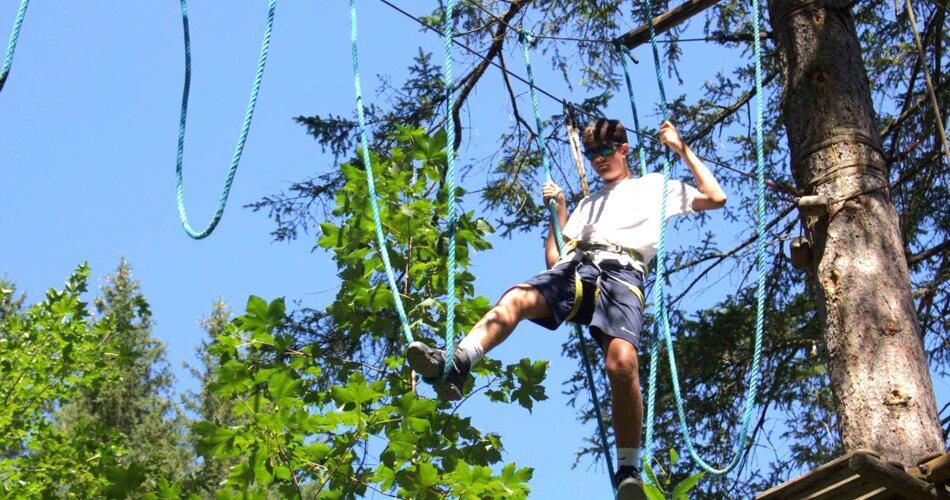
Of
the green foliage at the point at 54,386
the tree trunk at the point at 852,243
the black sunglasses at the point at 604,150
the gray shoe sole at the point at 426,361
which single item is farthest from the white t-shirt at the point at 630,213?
the green foliage at the point at 54,386

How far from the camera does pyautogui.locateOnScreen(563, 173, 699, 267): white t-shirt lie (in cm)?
451

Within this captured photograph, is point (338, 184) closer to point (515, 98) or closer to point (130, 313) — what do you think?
point (515, 98)

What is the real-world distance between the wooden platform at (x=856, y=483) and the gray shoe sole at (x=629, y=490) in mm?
395

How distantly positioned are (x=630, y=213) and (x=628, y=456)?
978 millimetres

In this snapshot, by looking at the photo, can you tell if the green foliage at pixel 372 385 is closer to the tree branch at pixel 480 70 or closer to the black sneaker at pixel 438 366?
the black sneaker at pixel 438 366

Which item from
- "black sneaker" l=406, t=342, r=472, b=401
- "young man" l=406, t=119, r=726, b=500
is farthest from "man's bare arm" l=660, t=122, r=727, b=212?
"black sneaker" l=406, t=342, r=472, b=401

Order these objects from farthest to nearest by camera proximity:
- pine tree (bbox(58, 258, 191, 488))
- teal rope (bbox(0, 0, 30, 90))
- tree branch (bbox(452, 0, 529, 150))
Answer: pine tree (bbox(58, 258, 191, 488))
tree branch (bbox(452, 0, 529, 150))
teal rope (bbox(0, 0, 30, 90))

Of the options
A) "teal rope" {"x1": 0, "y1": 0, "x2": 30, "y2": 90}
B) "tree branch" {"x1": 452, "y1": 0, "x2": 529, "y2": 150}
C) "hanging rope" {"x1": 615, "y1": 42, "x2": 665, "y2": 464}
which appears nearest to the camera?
"teal rope" {"x1": 0, "y1": 0, "x2": 30, "y2": 90}

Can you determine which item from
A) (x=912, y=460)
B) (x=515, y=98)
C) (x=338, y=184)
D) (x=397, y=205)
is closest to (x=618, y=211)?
(x=397, y=205)

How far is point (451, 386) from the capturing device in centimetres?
370

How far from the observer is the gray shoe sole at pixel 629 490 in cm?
396

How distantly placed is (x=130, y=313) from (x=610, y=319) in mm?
5468

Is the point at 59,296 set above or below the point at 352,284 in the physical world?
above

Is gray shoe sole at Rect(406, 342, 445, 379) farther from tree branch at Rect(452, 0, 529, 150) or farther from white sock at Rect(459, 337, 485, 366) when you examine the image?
tree branch at Rect(452, 0, 529, 150)
